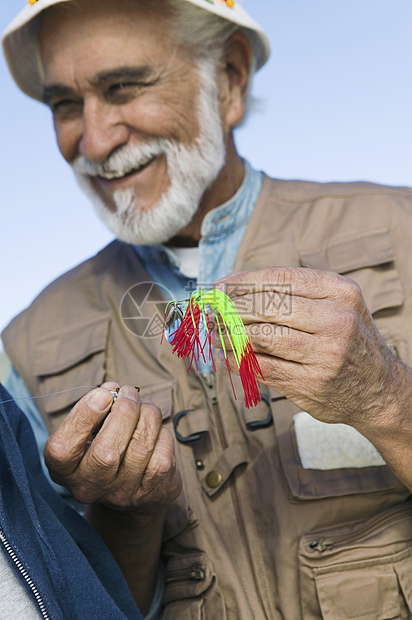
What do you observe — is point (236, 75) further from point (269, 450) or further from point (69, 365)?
point (269, 450)

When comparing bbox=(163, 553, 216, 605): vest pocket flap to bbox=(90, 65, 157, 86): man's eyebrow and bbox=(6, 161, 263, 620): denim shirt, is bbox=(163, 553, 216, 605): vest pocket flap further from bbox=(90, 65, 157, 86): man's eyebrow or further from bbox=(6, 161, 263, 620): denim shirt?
bbox=(90, 65, 157, 86): man's eyebrow

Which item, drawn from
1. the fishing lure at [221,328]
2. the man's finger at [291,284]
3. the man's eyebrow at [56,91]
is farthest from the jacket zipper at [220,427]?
the man's eyebrow at [56,91]

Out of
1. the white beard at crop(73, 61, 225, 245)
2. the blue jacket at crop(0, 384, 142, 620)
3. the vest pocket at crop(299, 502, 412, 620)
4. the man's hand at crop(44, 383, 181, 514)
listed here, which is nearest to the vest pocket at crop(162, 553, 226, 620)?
the vest pocket at crop(299, 502, 412, 620)

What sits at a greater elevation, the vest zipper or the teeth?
the teeth

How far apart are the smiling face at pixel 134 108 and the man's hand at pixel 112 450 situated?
3.55 feet

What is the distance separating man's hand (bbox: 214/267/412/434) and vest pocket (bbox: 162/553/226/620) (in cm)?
88

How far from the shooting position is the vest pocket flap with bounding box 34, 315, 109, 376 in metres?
2.77

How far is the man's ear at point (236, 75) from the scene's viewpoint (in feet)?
10.2

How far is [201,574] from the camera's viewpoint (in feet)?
7.86

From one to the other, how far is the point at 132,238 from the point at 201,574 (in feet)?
4.42

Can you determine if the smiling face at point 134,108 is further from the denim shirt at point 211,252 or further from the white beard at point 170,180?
the denim shirt at point 211,252

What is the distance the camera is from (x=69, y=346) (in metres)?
2.83

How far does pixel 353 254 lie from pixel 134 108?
1082 mm

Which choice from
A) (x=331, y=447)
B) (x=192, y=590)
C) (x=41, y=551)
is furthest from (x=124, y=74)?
(x=192, y=590)
